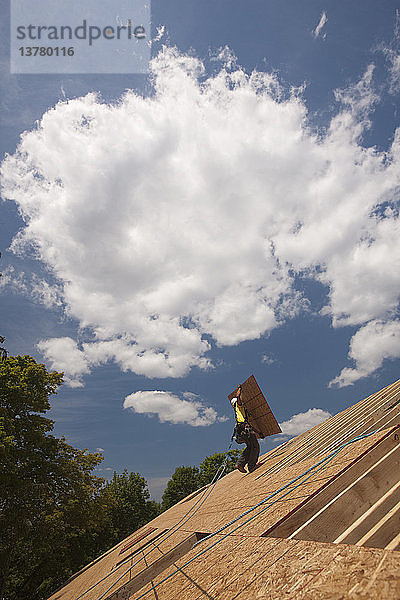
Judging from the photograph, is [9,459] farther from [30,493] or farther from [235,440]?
[235,440]

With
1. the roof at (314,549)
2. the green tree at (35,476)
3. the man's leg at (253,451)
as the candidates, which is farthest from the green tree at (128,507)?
the roof at (314,549)

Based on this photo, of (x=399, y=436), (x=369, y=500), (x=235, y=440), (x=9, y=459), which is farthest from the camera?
(x=9, y=459)

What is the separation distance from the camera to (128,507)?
34.8m

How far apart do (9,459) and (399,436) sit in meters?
14.6

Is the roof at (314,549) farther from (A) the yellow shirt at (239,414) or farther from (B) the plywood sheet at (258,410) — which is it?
(B) the plywood sheet at (258,410)

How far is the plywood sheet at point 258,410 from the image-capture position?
26.7ft

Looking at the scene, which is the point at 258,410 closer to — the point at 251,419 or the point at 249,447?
the point at 251,419

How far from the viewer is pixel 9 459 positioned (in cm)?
1284

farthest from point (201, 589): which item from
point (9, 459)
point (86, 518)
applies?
point (86, 518)

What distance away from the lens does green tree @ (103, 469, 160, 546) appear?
33.3 m

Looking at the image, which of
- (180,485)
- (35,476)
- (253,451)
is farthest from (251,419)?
(180,485)

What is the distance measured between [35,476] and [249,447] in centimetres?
1186

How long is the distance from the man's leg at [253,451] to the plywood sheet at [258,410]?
1.37 feet

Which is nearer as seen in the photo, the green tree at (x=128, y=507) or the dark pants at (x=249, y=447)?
the dark pants at (x=249, y=447)
